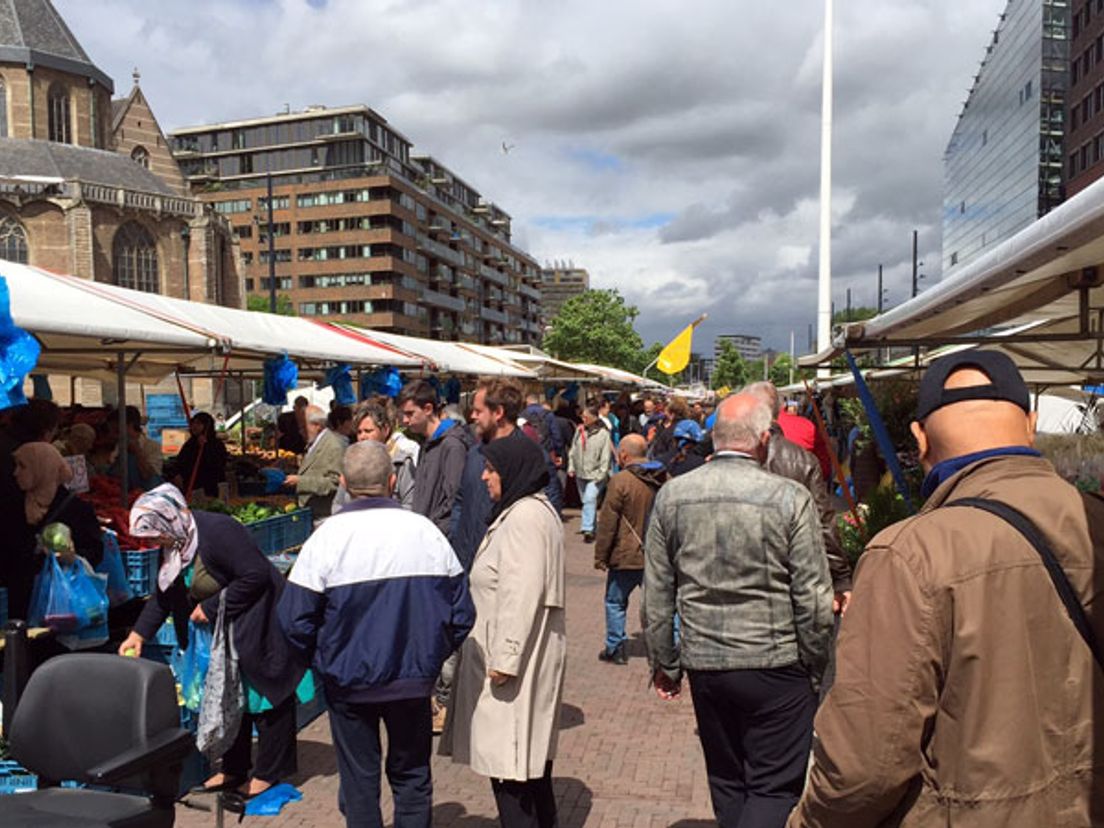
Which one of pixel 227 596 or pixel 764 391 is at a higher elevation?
pixel 764 391

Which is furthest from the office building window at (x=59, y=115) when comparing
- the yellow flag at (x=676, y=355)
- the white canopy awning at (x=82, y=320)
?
the white canopy awning at (x=82, y=320)

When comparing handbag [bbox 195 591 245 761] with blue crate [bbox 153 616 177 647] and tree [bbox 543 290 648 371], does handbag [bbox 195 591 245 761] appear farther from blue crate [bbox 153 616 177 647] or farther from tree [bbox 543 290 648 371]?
tree [bbox 543 290 648 371]

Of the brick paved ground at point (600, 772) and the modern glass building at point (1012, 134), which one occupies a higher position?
the modern glass building at point (1012, 134)

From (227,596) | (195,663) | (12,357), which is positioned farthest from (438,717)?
(12,357)

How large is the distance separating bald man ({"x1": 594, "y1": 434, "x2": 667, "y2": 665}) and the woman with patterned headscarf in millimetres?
2606

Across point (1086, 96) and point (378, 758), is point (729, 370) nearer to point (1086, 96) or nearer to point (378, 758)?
point (1086, 96)

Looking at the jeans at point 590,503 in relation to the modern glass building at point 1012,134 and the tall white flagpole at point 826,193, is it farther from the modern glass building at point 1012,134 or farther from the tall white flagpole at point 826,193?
the modern glass building at point 1012,134

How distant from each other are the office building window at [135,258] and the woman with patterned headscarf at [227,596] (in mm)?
56073

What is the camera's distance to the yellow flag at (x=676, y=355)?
20406mm

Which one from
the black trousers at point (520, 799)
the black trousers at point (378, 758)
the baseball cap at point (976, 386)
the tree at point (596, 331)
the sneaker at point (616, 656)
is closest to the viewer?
the baseball cap at point (976, 386)

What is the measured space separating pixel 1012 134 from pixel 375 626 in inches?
4204

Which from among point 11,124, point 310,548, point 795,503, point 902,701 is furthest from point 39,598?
point 11,124

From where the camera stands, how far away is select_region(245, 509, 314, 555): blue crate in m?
6.63

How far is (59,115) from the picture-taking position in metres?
60.0
